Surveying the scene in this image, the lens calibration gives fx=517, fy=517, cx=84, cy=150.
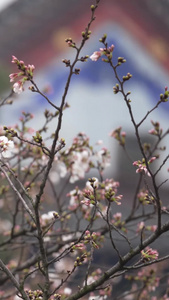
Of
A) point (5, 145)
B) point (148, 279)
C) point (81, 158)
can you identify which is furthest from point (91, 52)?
point (5, 145)

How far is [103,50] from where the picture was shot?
2.42 meters

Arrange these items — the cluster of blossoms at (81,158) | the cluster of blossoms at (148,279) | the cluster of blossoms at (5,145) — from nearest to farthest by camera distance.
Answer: the cluster of blossoms at (5,145)
the cluster of blossoms at (148,279)
the cluster of blossoms at (81,158)

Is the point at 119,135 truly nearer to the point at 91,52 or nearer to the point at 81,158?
the point at 81,158

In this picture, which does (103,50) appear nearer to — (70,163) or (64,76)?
(70,163)

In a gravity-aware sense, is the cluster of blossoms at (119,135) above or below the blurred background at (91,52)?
below

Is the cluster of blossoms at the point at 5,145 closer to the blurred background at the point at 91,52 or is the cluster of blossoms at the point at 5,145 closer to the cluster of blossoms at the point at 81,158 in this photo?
the cluster of blossoms at the point at 81,158

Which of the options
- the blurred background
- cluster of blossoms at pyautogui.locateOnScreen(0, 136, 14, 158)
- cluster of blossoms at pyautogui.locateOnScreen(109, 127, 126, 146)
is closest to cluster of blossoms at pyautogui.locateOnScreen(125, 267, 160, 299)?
cluster of blossoms at pyautogui.locateOnScreen(109, 127, 126, 146)

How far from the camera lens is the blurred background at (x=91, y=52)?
1397 centimetres

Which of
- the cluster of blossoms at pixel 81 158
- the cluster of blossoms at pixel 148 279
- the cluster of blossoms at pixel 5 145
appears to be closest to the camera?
the cluster of blossoms at pixel 5 145

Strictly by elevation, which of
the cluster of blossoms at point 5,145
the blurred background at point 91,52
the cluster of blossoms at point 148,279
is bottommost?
the cluster of blossoms at point 148,279

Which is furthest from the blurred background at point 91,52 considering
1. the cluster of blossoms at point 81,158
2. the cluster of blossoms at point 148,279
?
the cluster of blossoms at point 81,158

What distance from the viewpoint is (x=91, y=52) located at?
567 inches

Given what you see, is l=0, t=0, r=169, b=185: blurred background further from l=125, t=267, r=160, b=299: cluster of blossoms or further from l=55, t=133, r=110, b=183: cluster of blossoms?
l=55, t=133, r=110, b=183: cluster of blossoms

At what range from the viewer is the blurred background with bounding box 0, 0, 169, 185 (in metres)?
14.0
